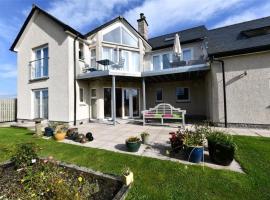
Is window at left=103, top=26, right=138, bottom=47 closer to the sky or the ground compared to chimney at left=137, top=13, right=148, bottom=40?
closer to the ground

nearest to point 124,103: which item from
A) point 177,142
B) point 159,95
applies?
point 159,95

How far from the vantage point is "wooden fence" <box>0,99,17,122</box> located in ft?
48.6

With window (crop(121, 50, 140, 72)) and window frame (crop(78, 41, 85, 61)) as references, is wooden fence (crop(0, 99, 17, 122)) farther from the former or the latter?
Result: window (crop(121, 50, 140, 72))

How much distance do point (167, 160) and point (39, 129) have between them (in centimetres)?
770

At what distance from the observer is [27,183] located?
3.69 metres

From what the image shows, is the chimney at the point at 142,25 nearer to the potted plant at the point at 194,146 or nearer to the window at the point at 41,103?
the window at the point at 41,103

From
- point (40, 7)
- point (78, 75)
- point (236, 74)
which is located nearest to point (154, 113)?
point (236, 74)

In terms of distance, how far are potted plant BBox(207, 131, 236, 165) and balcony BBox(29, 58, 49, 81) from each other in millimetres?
13144

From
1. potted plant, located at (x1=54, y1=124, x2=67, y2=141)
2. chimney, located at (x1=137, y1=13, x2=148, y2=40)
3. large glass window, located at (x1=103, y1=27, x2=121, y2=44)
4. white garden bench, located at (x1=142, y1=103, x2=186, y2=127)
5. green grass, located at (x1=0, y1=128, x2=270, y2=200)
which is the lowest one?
green grass, located at (x1=0, y1=128, x2=270, y2=200)

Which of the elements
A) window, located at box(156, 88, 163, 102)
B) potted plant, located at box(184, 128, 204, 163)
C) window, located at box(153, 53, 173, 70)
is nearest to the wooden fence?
window, located at box(156, 88, 163, 102)

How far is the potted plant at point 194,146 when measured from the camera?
5.09 meters

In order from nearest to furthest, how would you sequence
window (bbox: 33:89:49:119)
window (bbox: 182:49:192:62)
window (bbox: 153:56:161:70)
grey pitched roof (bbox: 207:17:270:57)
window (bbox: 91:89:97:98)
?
grey pitched roof (bbox: 207:17:270:57)
window (bbox: 33:89:49:119)
window (bbox: 91:89:97:98)
window (bbox: 182:49:192:62)
window (bbox: 153:56:161:70)

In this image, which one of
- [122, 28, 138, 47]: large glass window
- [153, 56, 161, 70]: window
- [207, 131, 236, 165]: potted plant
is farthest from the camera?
[153, 56, 161, 70]: window

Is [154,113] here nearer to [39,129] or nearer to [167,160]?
[167,160]
